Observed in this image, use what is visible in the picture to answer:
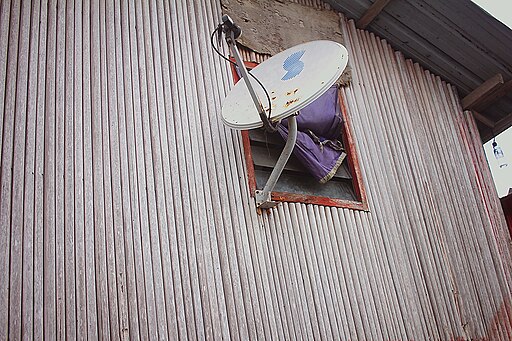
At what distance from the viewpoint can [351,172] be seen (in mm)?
5859

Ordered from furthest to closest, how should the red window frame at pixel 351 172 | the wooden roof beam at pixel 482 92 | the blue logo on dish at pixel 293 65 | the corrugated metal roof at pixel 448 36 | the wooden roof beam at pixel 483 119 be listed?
1. the wooden roof beam at pixel 483 119
2. the wooden roof beam at pixel 482 92
3. the corrugated metal roof at pixel 448 36
4. the red window frame at pixel 351 172
5. the blue logo on dish at pixel 293 65

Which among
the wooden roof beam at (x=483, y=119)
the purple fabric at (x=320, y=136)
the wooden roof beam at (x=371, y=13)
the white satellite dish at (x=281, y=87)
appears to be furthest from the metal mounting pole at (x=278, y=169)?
the wooden roof beam at (x=483, y=119)

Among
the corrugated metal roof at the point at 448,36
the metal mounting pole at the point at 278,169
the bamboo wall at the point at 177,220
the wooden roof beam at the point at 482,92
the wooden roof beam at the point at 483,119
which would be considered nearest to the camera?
the bamboo wall at the point at 177,220

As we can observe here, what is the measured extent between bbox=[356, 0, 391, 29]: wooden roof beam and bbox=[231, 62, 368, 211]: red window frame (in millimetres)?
1076

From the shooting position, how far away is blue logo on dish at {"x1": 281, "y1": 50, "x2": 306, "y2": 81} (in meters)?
5.04

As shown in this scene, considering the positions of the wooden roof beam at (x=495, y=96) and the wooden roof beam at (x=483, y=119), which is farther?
the wooden roof beam at (x=483, y=119)

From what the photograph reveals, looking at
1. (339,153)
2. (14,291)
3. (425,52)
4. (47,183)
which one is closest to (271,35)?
(339,153)

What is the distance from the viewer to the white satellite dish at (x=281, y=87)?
4.66 m

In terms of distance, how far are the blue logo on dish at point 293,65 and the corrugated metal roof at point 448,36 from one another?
1.87 metres

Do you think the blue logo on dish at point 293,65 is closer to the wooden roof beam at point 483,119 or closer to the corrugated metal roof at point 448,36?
the corrugated metal roof at point 448,36

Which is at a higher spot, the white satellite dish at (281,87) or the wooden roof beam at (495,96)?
the wooden roof beam at (495,96)

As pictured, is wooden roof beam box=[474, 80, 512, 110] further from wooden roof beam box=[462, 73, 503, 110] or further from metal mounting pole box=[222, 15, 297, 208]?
metal mounting pole box=[222, 15, 297, 208]

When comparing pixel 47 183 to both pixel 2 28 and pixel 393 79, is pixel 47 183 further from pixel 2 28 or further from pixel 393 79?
pixel 393 79

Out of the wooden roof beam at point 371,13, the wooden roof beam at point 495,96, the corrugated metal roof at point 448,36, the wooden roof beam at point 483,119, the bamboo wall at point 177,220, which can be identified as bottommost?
the bamboo wall at point 177,220
